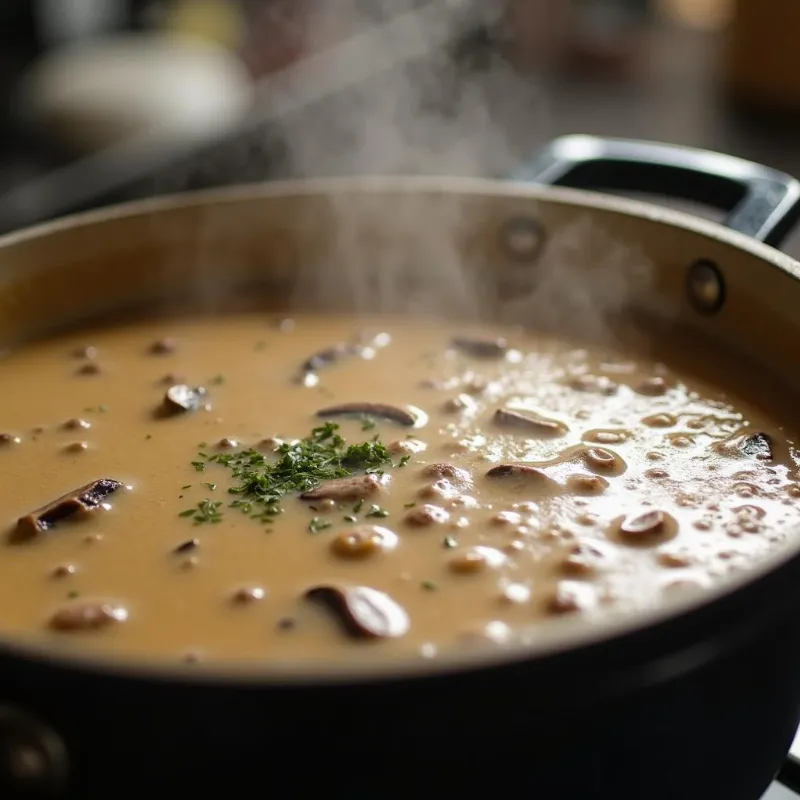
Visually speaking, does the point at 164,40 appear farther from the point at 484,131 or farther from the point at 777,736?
the point at 777,736

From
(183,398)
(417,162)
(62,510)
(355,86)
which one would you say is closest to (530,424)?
(183,398)

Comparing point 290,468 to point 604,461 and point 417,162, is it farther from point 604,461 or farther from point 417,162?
point 417,162

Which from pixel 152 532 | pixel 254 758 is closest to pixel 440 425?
pixel 152 532

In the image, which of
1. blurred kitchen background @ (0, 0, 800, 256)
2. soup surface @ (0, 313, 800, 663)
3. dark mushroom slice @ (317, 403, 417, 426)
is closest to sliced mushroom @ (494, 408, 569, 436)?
soup surface @ (0, 313, 800, 663)

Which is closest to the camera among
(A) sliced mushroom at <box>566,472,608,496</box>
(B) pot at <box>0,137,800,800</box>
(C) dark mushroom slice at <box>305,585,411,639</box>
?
(B) pot at <box>0,137,800,800</box>

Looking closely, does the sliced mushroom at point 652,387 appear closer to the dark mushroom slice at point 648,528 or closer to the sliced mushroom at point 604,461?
the sliced mushroom at point 604,461

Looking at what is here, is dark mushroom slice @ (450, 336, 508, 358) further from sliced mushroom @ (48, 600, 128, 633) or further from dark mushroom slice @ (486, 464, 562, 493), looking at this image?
sliced mushroom @ (48, 600, 128, 633)
